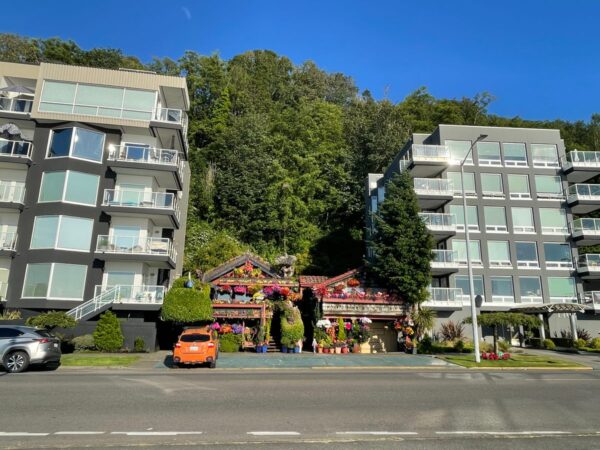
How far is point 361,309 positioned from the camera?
28.2 m

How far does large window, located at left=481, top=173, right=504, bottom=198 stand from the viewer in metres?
37.4

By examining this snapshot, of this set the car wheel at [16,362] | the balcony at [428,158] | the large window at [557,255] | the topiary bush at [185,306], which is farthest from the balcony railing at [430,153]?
the car wheel at [16,362]

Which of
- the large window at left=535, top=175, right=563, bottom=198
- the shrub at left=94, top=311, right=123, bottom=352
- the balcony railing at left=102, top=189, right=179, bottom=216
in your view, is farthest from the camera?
the large window at left=535, top=175, right=563, bottom=198

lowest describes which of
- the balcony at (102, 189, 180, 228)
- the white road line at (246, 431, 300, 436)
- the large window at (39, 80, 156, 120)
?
the white road line at (246, 431, 300, 436)

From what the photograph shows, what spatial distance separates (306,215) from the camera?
Result: 156 feet

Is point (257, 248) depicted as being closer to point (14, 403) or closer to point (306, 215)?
point (306, 215)

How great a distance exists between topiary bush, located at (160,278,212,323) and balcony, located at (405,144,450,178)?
1993 centimetres

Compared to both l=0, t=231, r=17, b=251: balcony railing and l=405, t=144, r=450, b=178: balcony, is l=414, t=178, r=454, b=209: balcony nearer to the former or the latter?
l=405, t=144, r=450, b=178: balcony

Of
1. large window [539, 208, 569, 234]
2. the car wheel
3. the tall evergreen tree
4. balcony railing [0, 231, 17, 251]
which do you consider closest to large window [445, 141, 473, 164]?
large window [539, 208, 569, 234]

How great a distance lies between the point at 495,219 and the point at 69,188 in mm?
32645

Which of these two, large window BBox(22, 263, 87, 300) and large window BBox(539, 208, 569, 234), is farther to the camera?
large window BBox(539, 208, 569, 234)

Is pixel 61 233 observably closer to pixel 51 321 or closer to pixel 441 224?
pixel 51 321

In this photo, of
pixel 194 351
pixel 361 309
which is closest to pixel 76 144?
pixel 194 351

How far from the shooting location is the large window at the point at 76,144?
29.2m
